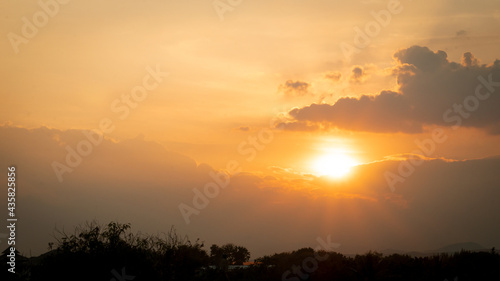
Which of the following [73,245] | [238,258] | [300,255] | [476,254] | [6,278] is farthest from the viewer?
[238,258]

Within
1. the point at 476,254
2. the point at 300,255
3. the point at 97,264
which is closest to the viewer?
the point at 97,264

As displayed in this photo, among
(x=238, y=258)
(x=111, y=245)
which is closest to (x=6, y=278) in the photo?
(x=111, y=245)

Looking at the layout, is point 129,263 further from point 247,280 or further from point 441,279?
point 441,279

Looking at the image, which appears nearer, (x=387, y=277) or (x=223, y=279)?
(x=387, y=277)

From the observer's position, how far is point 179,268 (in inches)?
1394

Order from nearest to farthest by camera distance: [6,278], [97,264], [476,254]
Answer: [97,264] < [6,278] < [476,254]

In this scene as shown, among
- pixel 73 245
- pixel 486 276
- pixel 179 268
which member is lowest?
pixel 486 276

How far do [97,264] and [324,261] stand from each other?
21.0 m

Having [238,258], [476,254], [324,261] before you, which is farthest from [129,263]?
[238,258]

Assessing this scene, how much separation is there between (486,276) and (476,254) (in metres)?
5.57

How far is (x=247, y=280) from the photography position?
44.6 metres

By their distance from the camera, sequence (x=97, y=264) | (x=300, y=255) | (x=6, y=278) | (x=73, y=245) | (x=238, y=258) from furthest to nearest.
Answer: (x=238, y=258) → (x=300, y=255) → (x=6, y=278) → (x=73, y=245) → (x=97, y=264)

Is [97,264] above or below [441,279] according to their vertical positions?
above

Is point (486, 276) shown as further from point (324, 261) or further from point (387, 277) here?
point (324, 261)
